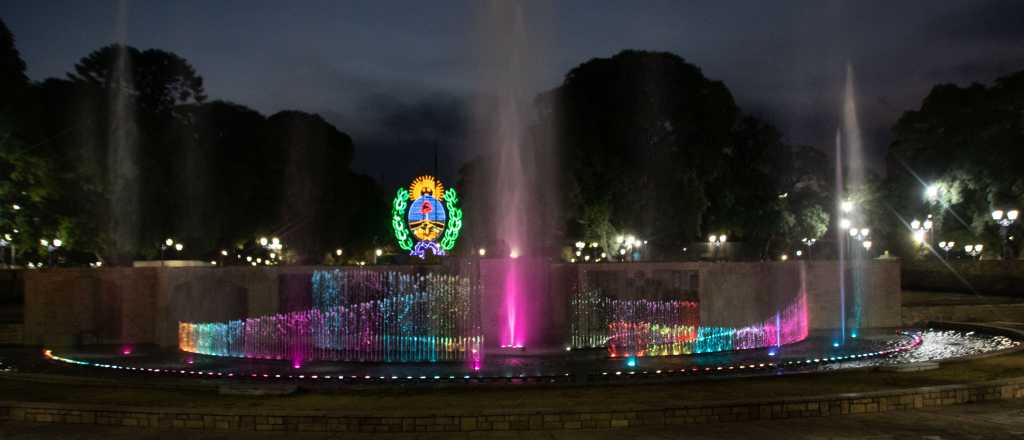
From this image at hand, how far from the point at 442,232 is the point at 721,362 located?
4523cm

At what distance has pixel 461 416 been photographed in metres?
10.6

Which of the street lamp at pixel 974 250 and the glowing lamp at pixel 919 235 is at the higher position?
the glowing lamp at pixel 919 235

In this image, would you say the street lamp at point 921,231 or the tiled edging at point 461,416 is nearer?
the tiled edging at point 461,416

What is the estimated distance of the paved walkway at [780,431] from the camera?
10.1m

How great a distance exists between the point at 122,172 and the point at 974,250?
148 feet

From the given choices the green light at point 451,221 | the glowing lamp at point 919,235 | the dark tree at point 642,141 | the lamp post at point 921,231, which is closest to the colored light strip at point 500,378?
the dark tree at point 642,141

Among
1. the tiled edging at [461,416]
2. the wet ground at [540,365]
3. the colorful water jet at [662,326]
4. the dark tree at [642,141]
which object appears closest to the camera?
the tiled edging at [461,416]

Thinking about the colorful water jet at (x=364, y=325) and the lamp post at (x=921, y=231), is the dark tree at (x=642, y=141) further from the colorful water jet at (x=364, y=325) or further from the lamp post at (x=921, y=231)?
the colorful water jet at (x=364, y=325)

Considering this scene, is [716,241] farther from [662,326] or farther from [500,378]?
[500,378]

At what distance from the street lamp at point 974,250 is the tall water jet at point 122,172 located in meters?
43.3

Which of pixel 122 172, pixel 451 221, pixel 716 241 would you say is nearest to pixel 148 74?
pixel 122 172

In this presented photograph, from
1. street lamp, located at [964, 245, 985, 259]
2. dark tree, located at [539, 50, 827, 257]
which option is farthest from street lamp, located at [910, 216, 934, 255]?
dark tree, located at [539, 50, 827, 257]

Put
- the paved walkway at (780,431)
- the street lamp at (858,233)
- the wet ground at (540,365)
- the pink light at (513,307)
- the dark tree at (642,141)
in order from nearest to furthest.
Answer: the paved walkway at (780,431)
the wet ground at (540,365)
the pink light at (513,307)
the dark tree at (642,141)
the street lamp at (858,233)

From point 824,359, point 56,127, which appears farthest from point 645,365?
point 56,127
